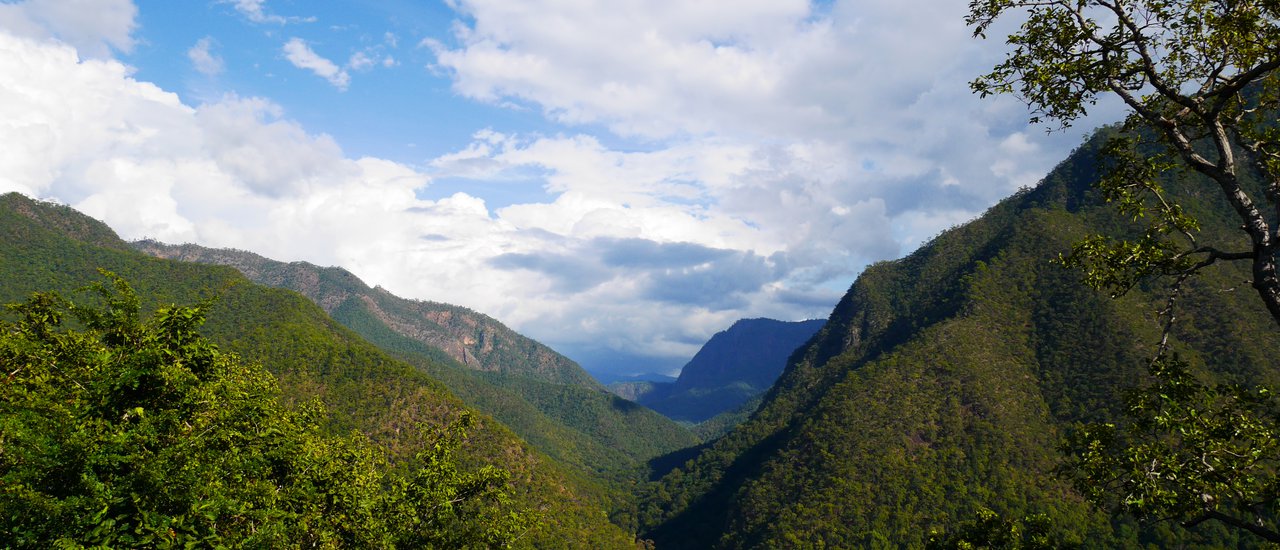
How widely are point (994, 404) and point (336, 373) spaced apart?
5627 inches

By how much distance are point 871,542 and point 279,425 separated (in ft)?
365

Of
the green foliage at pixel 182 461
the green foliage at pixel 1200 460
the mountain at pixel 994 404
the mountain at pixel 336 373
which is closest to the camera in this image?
the green foliage at pixel 1200 460

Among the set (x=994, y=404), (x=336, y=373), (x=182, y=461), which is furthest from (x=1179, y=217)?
(x=336, y=373)

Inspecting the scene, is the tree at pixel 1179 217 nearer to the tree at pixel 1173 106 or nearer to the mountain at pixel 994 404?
the tree at pixel 1173 106

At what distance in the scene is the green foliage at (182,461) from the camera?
11812mm

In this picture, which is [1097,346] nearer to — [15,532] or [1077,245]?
[1077,245]

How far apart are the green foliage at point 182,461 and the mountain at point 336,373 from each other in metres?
88.5

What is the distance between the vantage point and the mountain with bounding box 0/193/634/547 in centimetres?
12438

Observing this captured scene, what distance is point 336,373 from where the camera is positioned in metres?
139

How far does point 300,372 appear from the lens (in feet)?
437

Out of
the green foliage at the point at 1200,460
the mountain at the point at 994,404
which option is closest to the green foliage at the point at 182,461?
the green foliage at the point at 1200,460

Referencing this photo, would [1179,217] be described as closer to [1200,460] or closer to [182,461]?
[1200,460]

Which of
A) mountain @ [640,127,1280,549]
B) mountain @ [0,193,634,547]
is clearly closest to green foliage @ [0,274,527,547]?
mountain @ [0,193,634,547]

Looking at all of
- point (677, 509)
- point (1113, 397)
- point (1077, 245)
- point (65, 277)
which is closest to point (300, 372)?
point (65, 277)
